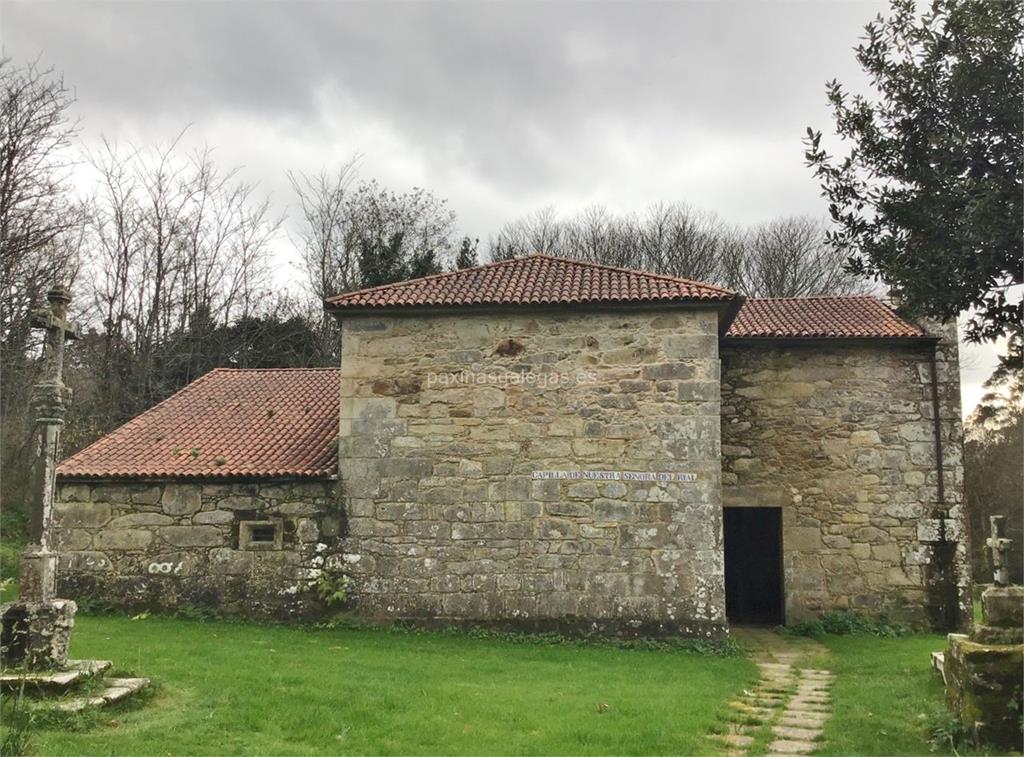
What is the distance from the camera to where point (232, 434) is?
42.5 feet

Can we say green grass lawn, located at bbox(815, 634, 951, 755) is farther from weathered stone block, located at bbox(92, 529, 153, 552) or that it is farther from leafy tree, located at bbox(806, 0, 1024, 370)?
weathered stone block, located at bbox(92, 529, 153, 552)

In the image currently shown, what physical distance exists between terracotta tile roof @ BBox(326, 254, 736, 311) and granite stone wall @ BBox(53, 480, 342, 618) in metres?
2.87

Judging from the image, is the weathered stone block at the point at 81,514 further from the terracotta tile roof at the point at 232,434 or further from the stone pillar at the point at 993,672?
the stone pillar at the point at 993,672

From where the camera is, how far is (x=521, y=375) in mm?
11484

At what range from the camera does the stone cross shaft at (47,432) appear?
677 cm

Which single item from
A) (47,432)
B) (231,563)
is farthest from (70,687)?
(231,563)

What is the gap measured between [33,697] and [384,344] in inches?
265

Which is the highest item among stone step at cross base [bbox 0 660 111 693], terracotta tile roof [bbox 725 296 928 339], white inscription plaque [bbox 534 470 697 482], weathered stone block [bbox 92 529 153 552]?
terracotta tile roof [bbox 725 296 928 339]

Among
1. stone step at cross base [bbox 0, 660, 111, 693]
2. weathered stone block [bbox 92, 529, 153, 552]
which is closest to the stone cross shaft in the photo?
stone step at cross base [bbox 0, 660, 111, 693]

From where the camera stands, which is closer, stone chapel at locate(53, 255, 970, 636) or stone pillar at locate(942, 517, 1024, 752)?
stone pillar at locate(942, 517, 1024, 752)

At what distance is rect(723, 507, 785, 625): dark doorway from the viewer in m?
15.2

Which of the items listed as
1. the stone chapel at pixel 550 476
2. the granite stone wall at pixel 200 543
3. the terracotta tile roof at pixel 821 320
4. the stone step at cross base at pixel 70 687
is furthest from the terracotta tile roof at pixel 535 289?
the stone step at cross base at pixel 70 687

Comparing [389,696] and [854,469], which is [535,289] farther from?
[389,696]

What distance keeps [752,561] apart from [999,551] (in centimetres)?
922
